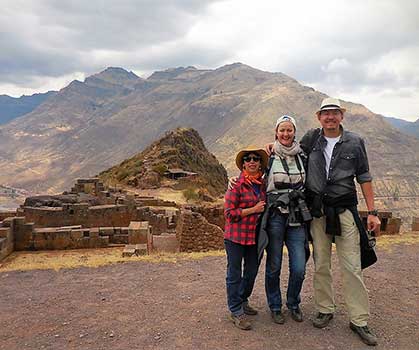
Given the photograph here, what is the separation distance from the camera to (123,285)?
759 centimetres

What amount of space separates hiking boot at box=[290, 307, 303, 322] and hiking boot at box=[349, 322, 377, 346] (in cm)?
66

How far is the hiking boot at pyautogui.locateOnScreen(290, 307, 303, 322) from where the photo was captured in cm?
570

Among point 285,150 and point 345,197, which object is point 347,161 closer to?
point 345,197

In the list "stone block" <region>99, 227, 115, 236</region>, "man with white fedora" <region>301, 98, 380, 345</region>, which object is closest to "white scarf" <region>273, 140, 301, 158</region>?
"man with white fedora" <region>301, 98, 380, 345</region>

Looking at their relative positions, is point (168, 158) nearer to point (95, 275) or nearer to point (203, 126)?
point (95, 275)

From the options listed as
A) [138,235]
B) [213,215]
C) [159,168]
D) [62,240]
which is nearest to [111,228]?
[62,240]

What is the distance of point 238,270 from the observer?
5586mm

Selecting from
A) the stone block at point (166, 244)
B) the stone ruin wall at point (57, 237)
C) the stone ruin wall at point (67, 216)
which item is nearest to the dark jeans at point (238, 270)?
the stone block at point (166, 244)

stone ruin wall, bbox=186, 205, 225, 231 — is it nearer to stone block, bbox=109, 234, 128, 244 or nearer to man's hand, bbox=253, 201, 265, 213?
stone block, bbox=109, 234, 128, 244

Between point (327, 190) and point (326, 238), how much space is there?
659 mm

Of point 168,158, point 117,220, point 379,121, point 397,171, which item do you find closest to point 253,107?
point 379,121

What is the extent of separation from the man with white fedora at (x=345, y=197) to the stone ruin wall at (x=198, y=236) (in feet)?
21.6

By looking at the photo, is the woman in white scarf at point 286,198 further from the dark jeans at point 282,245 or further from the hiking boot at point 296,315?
the hiking boot at point 296,315

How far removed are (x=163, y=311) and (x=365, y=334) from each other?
2800 millimetres
